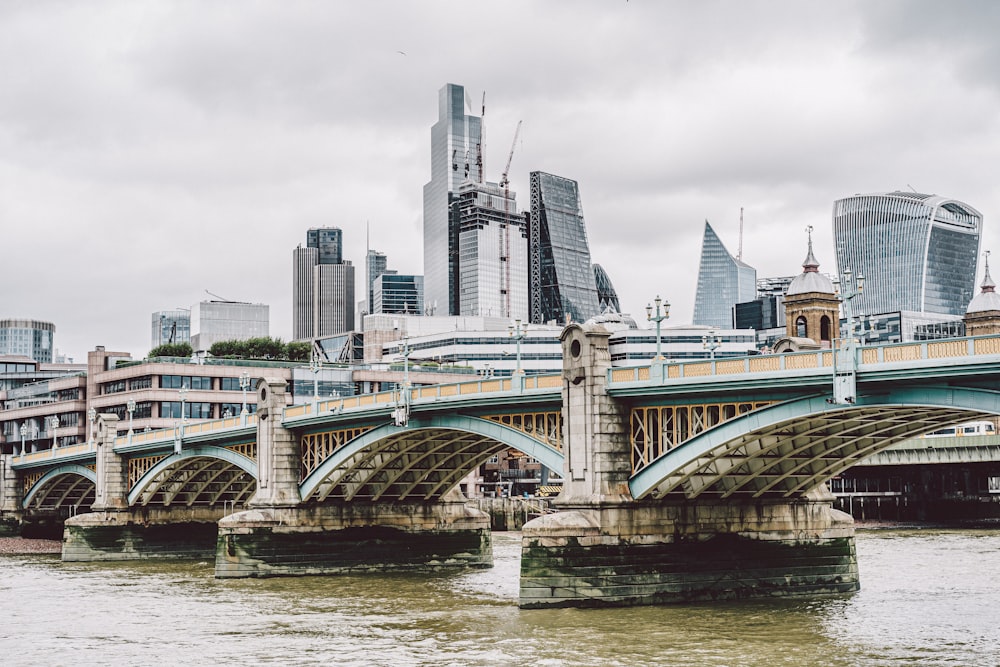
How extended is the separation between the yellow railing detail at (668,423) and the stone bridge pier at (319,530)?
2184 centimetres

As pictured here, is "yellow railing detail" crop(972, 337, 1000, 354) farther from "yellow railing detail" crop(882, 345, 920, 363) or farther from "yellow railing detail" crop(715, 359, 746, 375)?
"yellow railing detail" crop(715, 359, 746, 375)

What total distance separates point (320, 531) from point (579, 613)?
2509 cm

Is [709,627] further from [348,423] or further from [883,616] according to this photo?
[348,423]

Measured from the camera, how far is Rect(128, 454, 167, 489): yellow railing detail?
286 feet

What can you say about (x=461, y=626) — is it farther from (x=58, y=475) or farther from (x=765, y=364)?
(x=58, y=475)

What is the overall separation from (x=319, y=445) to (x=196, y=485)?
23194mm

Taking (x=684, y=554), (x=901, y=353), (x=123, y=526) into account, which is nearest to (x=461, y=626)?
(x=684, y=554)

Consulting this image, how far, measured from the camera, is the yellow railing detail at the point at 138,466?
87.3 metres

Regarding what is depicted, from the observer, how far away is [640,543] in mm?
47500

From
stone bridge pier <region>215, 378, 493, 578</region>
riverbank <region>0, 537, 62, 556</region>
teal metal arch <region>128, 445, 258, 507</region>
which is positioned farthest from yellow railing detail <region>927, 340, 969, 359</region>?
riverbank <region>0, 537, 62, 556</region>

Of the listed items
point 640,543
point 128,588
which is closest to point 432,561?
point 128,588

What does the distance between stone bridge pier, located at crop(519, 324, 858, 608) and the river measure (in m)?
1.05

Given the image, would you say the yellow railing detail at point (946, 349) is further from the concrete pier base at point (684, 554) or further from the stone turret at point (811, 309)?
the stone turret at point (811, 309)

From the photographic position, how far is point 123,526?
3361 inches
